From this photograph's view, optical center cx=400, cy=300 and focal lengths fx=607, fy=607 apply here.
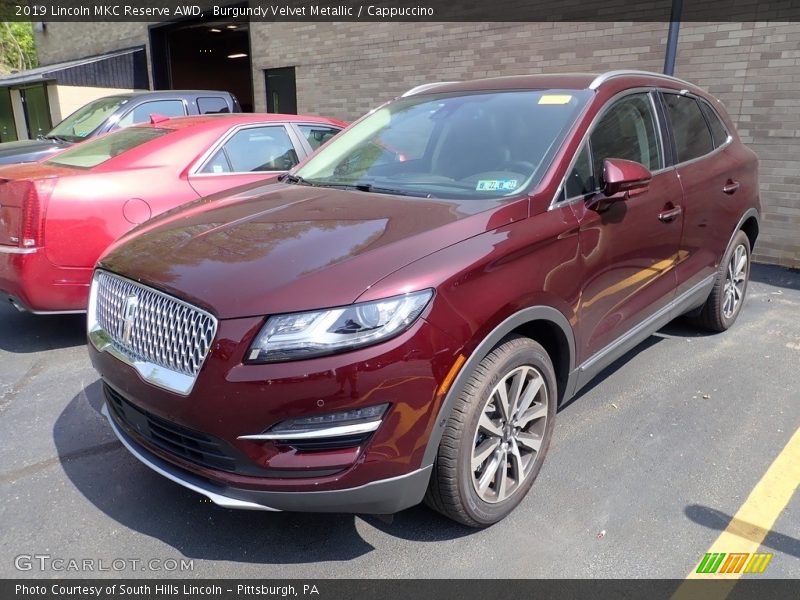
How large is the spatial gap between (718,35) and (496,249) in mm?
6069

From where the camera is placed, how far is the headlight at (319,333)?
1990 mm

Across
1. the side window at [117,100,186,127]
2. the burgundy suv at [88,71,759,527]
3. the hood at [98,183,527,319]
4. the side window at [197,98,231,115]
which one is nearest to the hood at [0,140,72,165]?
the side window at [117,100,186,127]

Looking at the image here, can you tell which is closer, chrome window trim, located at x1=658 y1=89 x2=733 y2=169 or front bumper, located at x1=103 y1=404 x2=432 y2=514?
front bumper, located at x1=103 y1=404 x2=432 y2=514

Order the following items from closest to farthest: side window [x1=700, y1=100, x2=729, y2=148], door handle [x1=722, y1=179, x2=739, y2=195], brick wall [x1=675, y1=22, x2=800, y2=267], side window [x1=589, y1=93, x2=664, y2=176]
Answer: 1. side window [x1=589, y1=93, x2=664, y2=176]
2. door handle [x1=722, y1=179, x2=739, y2=195]
3. side window [x1=700, y1=100, x2=729, y2=148]
4. brick wall [x1=675, y1=22, x2=800, y2=267]

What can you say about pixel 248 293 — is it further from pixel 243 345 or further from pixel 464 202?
pixel 464 202

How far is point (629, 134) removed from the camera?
3.34 m

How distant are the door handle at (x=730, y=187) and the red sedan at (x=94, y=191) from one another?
3527mm

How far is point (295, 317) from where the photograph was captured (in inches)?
79.0

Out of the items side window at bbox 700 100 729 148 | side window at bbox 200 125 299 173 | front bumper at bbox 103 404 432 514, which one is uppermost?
side window at bbox 700 100 729 148

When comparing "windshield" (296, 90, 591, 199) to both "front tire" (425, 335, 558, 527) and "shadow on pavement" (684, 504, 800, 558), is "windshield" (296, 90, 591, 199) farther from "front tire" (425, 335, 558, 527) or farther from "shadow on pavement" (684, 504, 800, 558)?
"shadow on pavement" (684, 504, 800, 558)

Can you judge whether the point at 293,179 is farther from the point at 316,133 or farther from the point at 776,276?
the point at 776,276

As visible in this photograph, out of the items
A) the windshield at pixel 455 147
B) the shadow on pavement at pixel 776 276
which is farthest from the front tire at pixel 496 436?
the shadow on pavement at pixel 776 276

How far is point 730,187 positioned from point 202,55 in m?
20.3

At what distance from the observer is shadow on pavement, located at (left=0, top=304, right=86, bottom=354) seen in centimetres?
444
